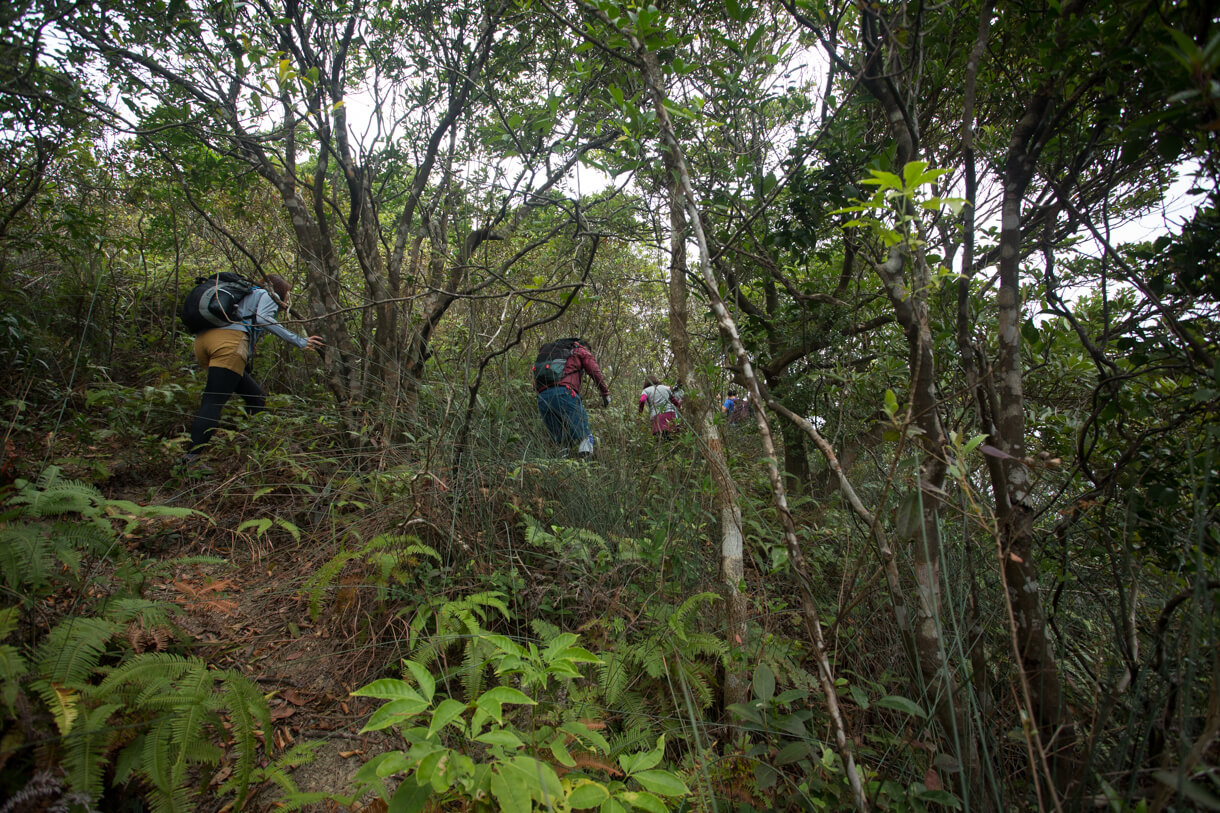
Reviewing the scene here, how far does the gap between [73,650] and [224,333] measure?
3.05m

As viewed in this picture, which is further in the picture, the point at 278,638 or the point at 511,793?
the point at 278,638

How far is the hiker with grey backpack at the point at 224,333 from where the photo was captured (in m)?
3.74

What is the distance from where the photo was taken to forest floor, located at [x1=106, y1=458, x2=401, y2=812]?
6.08 feet

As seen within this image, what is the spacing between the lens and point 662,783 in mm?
1285

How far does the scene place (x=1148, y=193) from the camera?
8.62 feet

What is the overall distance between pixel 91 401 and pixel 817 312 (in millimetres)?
4877

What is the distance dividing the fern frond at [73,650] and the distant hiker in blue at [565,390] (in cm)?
239

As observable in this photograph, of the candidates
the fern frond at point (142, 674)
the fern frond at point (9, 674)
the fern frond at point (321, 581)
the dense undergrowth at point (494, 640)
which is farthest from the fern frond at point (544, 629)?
the fern frond at point (9, 674)

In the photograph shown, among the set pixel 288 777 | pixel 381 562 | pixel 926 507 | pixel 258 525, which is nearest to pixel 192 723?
pixel 288 777

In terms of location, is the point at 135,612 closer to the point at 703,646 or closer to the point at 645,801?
the point at 645,801

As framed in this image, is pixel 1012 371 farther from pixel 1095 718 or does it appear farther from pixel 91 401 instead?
pixel 91 401

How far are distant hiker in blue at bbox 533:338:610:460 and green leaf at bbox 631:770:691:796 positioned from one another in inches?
95.5

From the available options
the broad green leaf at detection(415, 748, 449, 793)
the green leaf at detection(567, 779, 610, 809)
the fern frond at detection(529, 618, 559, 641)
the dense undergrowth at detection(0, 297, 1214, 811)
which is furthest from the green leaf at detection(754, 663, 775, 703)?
the broad green leaf at detection(415, 748, 449, 793)

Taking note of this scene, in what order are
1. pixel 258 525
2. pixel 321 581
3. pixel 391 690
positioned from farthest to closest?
pixel 258 525, pixel 321 581, pixel 391 690
